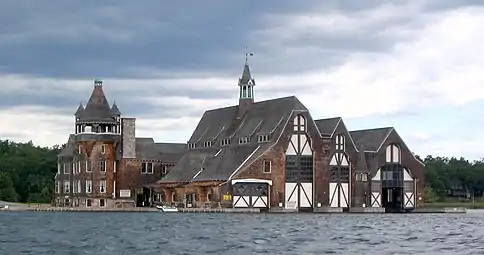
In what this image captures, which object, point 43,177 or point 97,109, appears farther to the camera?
point 43,177

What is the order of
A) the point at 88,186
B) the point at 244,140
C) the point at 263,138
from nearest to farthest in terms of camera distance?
the point at 263,138, the point at 244,140, the point at 88,186

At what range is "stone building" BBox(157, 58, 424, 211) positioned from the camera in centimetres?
10156

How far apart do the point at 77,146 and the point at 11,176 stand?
2663 centimetres

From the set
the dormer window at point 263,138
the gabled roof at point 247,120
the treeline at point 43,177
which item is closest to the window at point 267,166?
the dormer window at point 263,138

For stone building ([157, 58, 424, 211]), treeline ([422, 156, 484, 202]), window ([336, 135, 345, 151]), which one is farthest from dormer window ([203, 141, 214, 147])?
treeline ([422, 156, 484, 202])

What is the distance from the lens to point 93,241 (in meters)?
50.2

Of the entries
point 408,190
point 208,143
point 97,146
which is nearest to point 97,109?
point 97,146

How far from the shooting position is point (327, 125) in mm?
110812

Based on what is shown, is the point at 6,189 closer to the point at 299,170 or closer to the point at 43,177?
the point at 43,177

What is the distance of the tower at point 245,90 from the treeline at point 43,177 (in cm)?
3127

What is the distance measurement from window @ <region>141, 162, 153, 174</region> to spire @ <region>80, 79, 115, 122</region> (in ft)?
21.2

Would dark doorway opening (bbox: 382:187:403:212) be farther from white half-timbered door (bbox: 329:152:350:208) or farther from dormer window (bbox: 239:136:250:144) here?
dormer window (bbox: 239:136:250:144)

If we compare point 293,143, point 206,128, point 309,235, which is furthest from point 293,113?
point 309,235

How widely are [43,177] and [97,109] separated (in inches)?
1275
